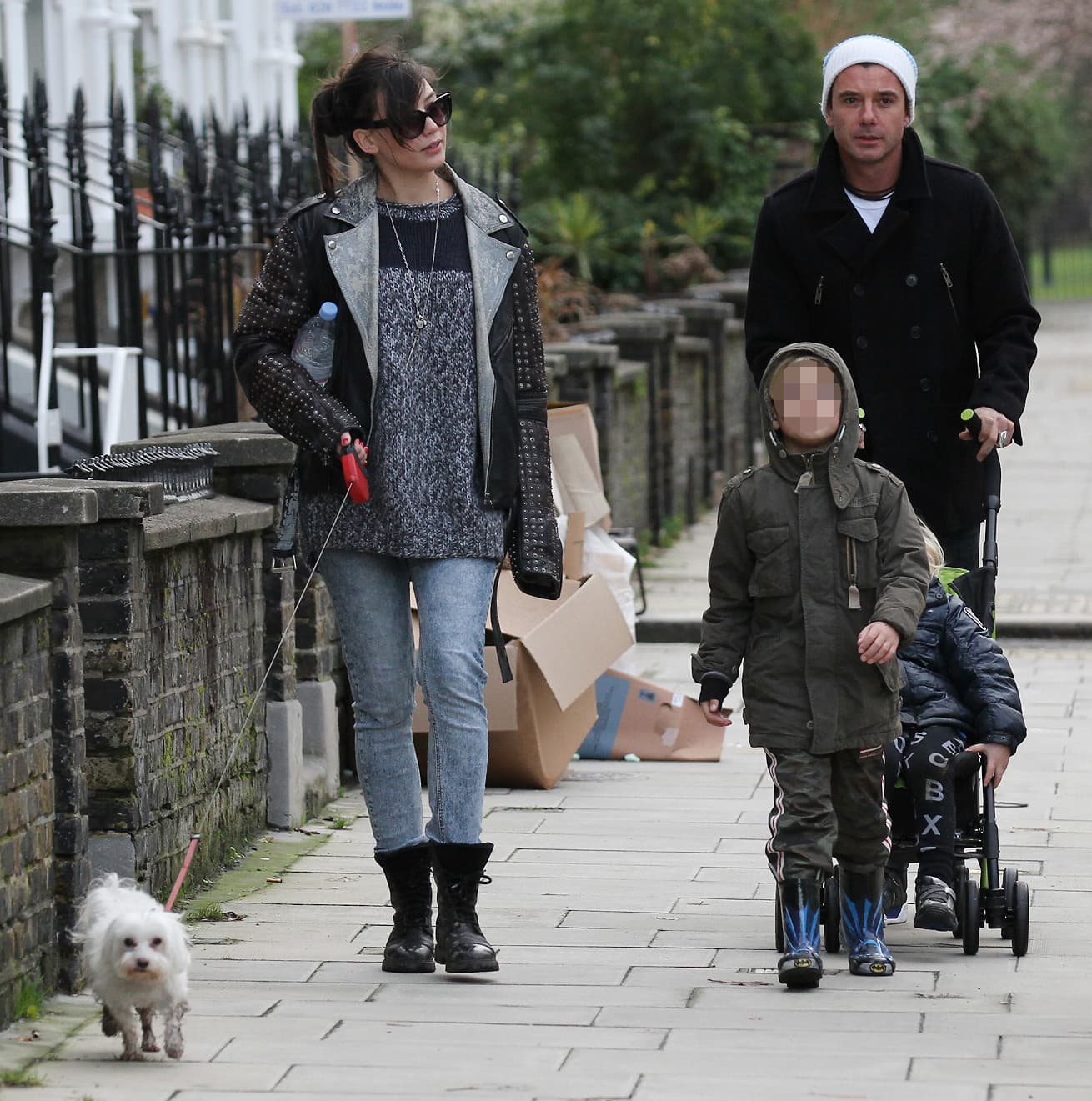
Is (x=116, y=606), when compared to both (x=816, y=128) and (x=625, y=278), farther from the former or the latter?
(x=816, y=128)

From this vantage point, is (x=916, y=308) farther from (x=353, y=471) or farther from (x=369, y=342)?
(x=353, y=471)

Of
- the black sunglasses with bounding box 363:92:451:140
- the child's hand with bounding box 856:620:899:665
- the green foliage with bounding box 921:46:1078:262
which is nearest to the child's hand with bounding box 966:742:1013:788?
the child's hand with bounding box 856:620:899:665

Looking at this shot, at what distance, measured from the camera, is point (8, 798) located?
4.35 metres

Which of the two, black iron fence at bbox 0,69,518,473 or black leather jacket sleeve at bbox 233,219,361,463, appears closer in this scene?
black leather jacket sleeve at bbox 233,219,361,463

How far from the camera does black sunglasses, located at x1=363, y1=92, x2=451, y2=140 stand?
469 centimetres

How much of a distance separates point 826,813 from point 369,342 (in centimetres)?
136

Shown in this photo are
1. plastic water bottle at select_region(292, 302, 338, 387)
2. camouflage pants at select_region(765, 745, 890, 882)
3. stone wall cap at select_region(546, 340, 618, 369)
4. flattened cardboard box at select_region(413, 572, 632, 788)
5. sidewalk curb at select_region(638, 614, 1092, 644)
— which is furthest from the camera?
stone wall cap at select_region(546, 340, 618, 369)

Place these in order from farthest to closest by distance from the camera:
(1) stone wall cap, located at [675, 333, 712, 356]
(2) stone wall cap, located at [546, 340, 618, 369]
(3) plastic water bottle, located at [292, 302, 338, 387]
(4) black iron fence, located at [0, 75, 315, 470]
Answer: (1) stone wall cap, located at [675, 333, 712, 356] → (2) stone wall cap, located at [546, 340, 618, 369] → (4) black iron fence, located at [0, 75, 315, 470] → (3) plastic water bottle, located at [292, 302, 338, 387]

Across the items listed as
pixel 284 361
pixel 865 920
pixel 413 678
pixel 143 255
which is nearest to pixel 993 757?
pixel 865 920

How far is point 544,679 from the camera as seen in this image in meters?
6.76

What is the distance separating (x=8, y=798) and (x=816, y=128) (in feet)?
59.3

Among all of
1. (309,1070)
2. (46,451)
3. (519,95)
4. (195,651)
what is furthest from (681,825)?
(519,95)

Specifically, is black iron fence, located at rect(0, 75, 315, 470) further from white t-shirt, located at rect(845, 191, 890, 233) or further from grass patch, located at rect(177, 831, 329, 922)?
white t-shirt, located at rect(845, 191, 890, 233)

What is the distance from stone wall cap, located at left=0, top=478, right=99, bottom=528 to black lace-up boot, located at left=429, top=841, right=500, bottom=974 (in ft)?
3.34
